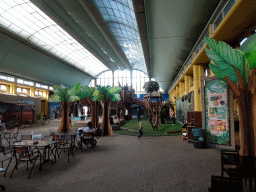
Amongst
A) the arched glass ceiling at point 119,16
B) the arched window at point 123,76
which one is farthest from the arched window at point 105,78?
the arched glass ceiling at point 119,16

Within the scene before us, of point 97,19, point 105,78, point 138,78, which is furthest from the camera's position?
point 105,78

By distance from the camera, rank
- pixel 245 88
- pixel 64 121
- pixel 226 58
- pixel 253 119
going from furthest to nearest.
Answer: pixel 64 121 < pixel 226 58 < pixel 245 88 < pixel 253 119

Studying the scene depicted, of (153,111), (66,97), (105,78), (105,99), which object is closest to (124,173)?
(105,99)

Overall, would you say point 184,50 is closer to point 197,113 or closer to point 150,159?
point 197,113

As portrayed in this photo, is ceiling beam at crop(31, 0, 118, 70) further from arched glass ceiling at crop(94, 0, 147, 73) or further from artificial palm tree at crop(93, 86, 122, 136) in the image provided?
artificial palm tree at crop(93, 86, 122, 136)

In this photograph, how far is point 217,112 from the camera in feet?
23.4

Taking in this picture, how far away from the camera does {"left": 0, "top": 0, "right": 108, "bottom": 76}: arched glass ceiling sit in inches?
627

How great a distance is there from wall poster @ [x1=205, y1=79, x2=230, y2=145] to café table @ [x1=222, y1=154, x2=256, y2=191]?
378cm

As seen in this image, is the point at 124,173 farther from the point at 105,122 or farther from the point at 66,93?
the point at 66,93

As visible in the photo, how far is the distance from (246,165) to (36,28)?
74.3 feet

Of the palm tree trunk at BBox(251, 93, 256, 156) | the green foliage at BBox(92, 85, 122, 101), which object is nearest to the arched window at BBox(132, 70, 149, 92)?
the green foliage at BBox(92, 85, 122, 101)

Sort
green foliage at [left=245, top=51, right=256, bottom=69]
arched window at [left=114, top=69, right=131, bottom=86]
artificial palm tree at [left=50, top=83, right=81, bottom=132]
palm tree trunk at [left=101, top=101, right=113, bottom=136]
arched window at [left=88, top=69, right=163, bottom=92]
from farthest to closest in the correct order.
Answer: arched window at [left=114, top=69, right=131, bottom=86], arched window at [left=88, top=69, right=163, bottom=92], artificial palm tree at [left=50, top=83, right=81, bottom=132], palm tree trunk at [left=101, top=101, right=113, bottom=136], green foliage at [left=245, top=51, right=256, bottom=69]

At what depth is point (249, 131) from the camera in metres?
4.46

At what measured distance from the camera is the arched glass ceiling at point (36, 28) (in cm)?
1592
